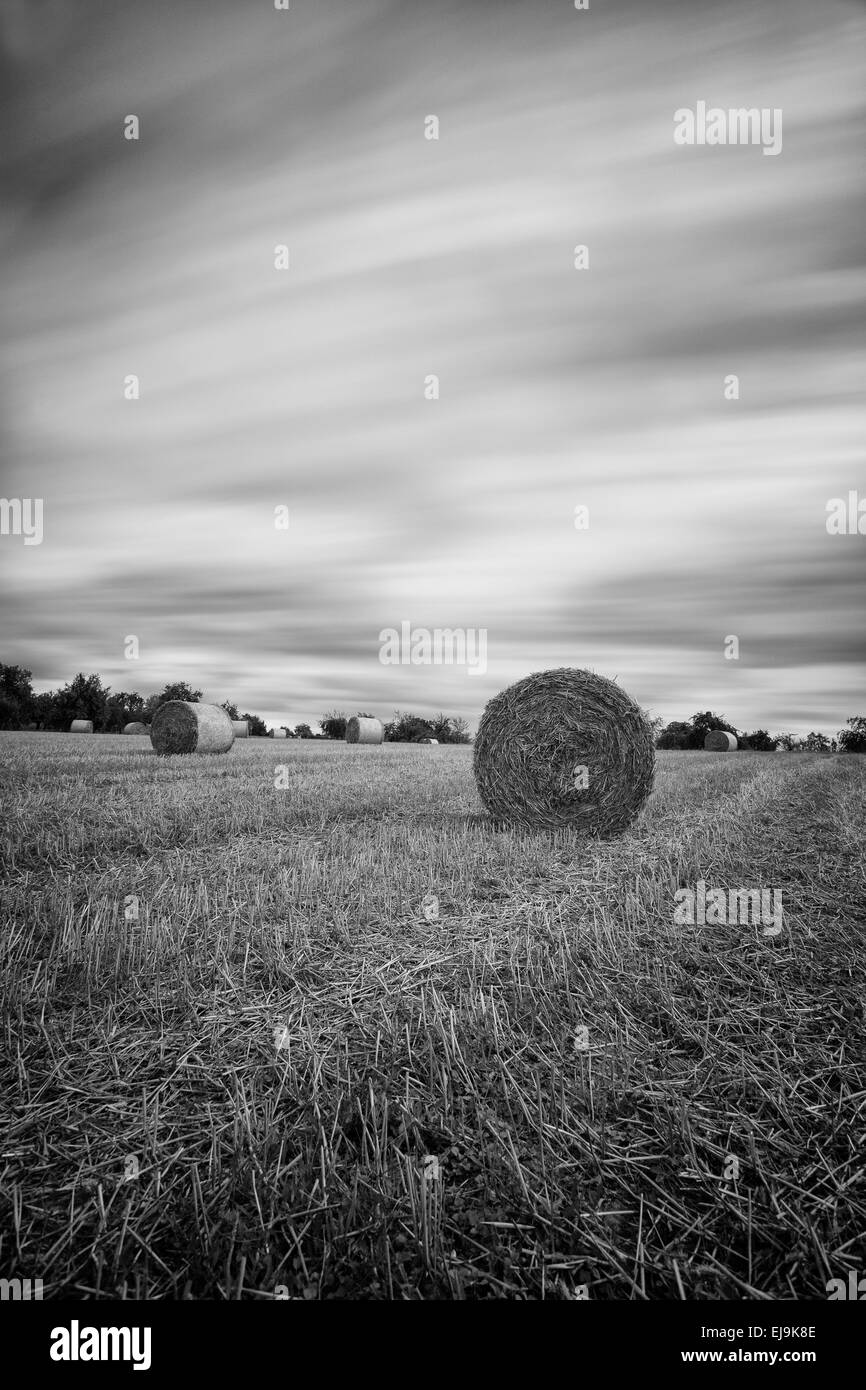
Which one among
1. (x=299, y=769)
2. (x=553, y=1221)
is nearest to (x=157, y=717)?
(x=299, y=769)

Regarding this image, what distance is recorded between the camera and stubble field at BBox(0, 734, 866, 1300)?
7.19ft

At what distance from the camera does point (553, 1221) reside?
7.56ft

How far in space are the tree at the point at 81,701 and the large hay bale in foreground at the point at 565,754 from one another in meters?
61.6

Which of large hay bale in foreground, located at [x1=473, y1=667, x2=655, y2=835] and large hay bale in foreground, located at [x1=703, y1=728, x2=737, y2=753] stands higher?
large hay bale in foreground, located at [x1=473, y1=667, x2=655, y2=835]

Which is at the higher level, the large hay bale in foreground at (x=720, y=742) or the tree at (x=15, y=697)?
the tree at (x=15, y=697)

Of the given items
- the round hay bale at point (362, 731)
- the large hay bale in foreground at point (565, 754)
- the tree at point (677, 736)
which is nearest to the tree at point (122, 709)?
the round hay bale at point (362, 731)

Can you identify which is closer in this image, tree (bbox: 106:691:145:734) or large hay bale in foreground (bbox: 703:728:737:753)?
large hay bale in foreground (bbox: 703:728:737:753)

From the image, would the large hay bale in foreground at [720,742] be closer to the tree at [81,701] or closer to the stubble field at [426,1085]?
the stubble field at [426,1085]

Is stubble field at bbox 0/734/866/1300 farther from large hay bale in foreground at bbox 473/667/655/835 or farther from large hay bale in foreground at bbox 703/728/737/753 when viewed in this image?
large hay bale in foreground at bbox 703/728/737/753

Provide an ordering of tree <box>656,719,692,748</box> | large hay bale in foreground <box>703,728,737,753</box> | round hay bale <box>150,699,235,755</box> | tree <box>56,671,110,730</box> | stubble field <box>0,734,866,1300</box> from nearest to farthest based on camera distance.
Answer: stubble field <box>0,734,866,1300</box>, round hay bale <box>150,699,235,755</box>, large hay bale in foreground <box>703,728,737,753</box>, tree <box>656,719,692,748</box>, tree <box>56,671,110,730</box>

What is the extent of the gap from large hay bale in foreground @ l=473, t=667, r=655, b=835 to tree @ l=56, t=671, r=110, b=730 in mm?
61581

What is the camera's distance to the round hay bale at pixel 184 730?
23.6 m

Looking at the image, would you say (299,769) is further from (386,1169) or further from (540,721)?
(386,1169)

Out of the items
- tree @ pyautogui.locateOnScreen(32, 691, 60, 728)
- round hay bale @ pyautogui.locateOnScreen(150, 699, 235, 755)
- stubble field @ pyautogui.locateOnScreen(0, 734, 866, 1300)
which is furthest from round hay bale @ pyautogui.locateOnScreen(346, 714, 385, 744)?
tree @ pyautogui.locateOnScreen(32, 691, 60, 728)
